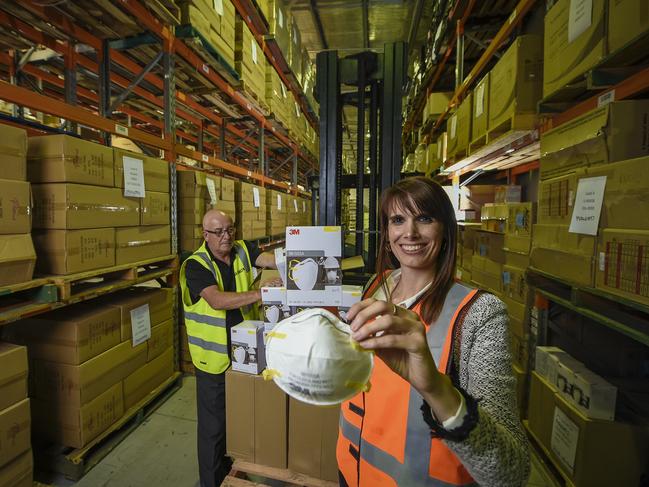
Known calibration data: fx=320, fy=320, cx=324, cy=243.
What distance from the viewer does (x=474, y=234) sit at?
14.9 feet

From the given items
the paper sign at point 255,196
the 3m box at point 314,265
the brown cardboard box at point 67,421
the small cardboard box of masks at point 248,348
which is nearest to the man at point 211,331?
the small cardboard box of masks at point 248,348

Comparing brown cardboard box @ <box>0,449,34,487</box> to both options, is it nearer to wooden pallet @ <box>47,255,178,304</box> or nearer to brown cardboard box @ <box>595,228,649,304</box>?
wooden pallet @ <box>47,255,178,304</box>

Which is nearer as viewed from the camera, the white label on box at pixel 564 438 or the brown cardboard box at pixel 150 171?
the white label on box at pixel 564 438

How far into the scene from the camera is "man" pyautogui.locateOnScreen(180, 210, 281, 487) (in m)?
2.42

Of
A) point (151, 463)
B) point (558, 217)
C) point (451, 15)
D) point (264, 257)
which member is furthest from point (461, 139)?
point (151, 463)

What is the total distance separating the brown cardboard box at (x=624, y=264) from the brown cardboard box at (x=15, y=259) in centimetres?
338

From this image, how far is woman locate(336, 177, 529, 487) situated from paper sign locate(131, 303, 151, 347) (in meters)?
2.55

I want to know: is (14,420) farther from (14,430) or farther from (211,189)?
(211,189)

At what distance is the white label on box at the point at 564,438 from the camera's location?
214 centimetres

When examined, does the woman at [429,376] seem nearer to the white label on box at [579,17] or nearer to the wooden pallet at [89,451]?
the white label on box at [579,17]

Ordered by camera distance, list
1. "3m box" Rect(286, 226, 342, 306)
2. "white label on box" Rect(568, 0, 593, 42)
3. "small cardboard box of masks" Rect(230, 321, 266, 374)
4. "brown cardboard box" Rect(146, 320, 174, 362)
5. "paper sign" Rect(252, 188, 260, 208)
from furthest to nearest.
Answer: "paper sign" Rect(252, 188, 260, 208), "brown cardboard box" Rect(146, 320, 174, 362), "small cardboard box of masks" Rect(230, 321, 266, 374), "3m box" Rect(286, 226, 342, 306), "white label on box" Rect(568, 0, 593, 42)

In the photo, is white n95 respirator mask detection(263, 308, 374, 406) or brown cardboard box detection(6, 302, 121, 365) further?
brown cardboard box detection(6, 302, 121, 365)

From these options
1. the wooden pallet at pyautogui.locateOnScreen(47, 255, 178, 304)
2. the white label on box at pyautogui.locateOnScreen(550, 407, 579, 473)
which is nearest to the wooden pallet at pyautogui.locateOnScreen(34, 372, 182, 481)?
the wooden pallet at pyautogui.locateOnScreen(47, 255, 178, 304)

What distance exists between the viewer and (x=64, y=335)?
248 centimetres
